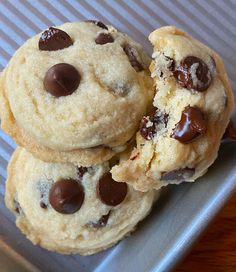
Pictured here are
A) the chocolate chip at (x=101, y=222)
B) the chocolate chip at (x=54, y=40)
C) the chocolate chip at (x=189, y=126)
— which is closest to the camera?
the chocolate chip at (x=189, y=126)

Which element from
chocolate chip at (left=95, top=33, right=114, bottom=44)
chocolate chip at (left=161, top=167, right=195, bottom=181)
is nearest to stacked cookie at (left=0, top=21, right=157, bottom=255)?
chocolate chip at (left=95, top=33, right=114, bottom=44)

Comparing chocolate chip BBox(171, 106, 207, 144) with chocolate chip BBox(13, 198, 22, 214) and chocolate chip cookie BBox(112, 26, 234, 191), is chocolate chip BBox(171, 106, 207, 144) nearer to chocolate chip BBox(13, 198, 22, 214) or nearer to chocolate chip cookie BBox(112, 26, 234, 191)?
chocolate chip cookie BBox(112, 26, 234, 191)

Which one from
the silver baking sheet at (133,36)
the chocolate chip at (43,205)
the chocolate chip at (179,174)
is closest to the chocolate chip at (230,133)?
the silver baking sheet at (133,36)

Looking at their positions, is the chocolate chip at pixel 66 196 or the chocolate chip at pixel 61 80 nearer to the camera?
the chocolate chip at pixel 61 80

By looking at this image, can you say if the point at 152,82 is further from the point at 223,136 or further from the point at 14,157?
the point at 14,157

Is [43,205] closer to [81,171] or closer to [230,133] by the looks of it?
[81,171]

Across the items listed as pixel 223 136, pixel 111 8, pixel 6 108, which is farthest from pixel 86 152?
pixel 111 8

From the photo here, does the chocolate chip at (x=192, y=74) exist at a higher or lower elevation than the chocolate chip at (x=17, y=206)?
higher

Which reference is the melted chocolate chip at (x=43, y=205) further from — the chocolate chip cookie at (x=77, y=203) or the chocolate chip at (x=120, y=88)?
the chocolate chip at (x=120, y=88)

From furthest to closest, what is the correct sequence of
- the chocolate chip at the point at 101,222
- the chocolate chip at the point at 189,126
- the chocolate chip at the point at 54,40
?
the chocolate chip at the point at 101,222
the chocolate chip at the point at 54,40
the chocolate chip at the point at 189,126
